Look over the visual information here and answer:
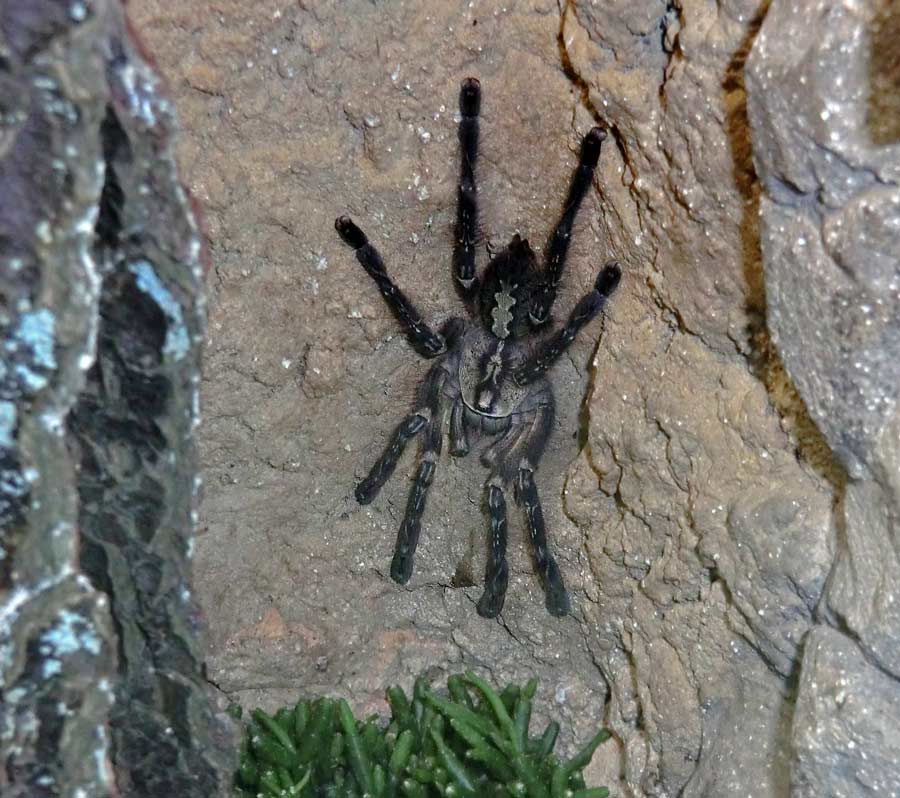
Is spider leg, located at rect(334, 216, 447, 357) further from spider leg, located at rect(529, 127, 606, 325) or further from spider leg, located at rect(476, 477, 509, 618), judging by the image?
spider leg, located at rect(476, 477, 509, 618)

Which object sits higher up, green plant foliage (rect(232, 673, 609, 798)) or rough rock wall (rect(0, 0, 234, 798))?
rough rock wall (rect(0, 0, 234, 798))

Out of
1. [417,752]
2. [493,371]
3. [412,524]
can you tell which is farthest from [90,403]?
[493,371]

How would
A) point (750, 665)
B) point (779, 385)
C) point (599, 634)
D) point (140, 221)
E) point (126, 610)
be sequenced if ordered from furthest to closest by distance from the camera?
point (599, 634)
point (750, 665)
point (779, 385)
point (126, 610)
point (140, 221)

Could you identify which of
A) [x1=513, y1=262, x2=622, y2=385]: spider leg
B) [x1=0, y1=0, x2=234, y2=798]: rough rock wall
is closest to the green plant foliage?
[x1=513, y1=262, x2=622, y2=385]: spider leg

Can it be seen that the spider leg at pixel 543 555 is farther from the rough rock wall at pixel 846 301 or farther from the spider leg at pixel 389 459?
the rough rock wall at pixel 846 301

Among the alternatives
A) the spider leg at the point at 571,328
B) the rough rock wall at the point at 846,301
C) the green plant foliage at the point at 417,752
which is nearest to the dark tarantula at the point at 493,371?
the spider leg at the point at 571,328

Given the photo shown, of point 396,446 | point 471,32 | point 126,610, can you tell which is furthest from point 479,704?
point 471,32

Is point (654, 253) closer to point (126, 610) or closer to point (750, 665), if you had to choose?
point (750, 665)

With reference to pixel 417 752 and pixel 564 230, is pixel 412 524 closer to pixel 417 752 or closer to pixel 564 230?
pixel 417 752
